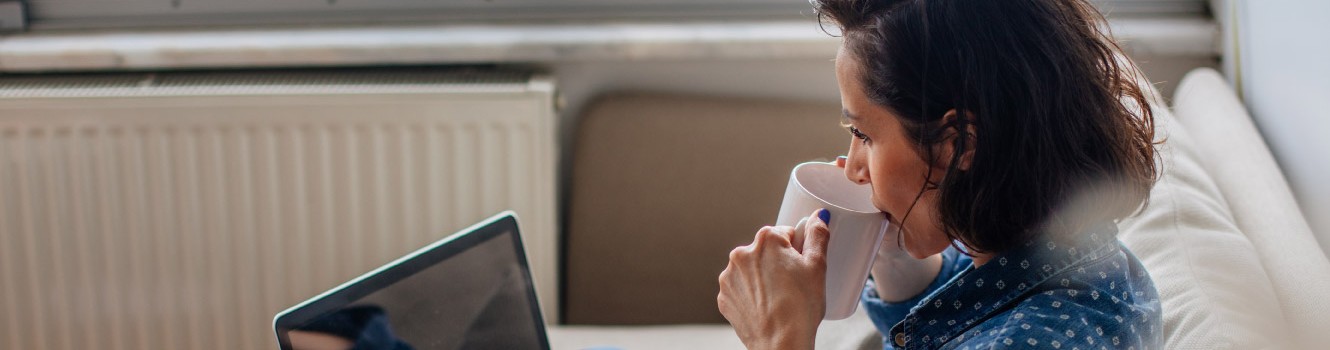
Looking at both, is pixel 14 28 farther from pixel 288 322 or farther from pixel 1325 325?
pixel 1325 325

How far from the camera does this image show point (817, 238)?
36.1 inches

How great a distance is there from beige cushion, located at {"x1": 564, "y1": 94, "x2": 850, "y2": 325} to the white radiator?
8 centimetres

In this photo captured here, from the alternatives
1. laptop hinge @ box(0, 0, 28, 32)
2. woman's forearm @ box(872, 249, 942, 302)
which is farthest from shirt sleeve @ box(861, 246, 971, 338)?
laptop hinge @ box(0, 0, 28, 32)

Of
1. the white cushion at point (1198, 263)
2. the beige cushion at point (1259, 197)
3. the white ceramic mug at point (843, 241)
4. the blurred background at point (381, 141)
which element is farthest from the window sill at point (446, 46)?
the white ceramic mug at point (843, 241)

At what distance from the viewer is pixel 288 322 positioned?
3.31ft

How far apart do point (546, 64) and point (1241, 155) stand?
94 centimetres

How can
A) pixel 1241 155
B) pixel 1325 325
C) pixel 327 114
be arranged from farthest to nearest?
pixel 327 114
pixel 1241 155
pixel 1325 325

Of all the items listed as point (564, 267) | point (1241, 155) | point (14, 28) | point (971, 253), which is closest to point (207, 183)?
point (14, 28)

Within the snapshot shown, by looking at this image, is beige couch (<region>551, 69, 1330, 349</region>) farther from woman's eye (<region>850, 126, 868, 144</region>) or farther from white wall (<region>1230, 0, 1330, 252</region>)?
woman's eye (<region>850, 126, 868, 144</region>)

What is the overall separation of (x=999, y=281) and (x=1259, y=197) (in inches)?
18.0

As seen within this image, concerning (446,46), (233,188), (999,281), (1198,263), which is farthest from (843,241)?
(233,188)

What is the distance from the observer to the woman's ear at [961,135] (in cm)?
78

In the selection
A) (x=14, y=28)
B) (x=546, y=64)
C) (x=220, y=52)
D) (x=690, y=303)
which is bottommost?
(x=690, y=303)

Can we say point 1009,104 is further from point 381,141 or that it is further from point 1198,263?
point 381,141
